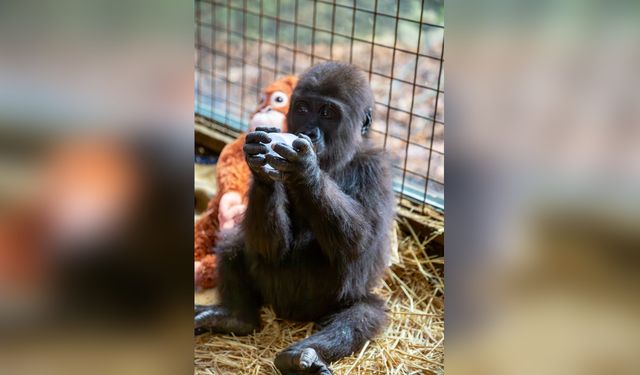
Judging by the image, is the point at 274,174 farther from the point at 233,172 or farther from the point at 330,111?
the point at 233,172

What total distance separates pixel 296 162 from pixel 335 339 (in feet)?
2.70

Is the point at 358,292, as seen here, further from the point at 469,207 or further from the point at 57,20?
the point at 57,20

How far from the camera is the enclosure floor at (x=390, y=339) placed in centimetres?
273

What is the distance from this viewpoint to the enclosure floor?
273cm

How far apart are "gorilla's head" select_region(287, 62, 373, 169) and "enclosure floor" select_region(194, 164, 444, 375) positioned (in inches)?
32.8

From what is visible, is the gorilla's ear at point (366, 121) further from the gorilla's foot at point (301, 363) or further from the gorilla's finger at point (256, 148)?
the gorilla's foot at point (301, 363)

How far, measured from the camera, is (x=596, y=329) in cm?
139

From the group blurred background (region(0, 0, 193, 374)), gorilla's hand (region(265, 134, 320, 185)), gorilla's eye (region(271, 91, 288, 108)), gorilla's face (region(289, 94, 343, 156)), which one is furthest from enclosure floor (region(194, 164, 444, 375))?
blurred background (region(0, 0, 193, 374))

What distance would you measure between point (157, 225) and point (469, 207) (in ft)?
2.06

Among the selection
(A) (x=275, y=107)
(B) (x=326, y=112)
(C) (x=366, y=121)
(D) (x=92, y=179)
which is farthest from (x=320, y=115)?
(D) (x=92, y=179)

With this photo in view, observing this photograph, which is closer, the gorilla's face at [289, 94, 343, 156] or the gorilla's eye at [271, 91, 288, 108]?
the gorilla's face at [289, 94, 343, 156]

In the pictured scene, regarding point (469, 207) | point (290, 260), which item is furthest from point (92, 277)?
point (290, 260)

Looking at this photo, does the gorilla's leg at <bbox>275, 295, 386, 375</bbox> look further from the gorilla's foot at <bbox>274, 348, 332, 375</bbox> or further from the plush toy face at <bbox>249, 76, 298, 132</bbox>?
the plush toy face at <bbox>249, 76, 298, 132</bbox>

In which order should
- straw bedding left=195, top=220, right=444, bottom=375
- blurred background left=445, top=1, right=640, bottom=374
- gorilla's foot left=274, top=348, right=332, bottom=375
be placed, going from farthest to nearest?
straw bedding left=195, top=220, right=444, bottom=375 < gorilla's foot left=274, top=348, right=332, bottom=375 < blurred background left=445, top=1, right=640, bottom=374
